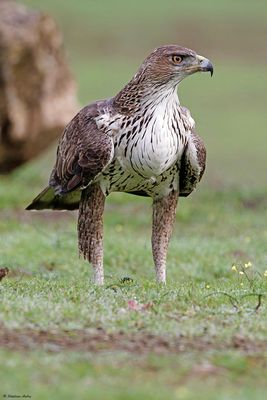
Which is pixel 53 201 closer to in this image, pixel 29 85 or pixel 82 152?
pixel 82 152

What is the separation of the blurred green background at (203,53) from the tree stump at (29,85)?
4.89 m

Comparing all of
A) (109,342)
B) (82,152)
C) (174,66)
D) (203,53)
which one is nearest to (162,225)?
(82,152)

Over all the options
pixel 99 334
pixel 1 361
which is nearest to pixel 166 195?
pixel 99 334

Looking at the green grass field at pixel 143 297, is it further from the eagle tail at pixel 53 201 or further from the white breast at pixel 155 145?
the white breast at pixel 155 145

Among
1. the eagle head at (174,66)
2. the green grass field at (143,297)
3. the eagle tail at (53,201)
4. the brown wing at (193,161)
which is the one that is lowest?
the green grass field at (143,297)

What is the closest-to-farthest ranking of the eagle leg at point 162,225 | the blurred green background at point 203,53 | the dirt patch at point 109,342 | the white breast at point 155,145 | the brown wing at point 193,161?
the dirt patch at point 109,342
the white breast at point 155,145
the brown wing at point 193,161
the eagle leg at point 162,225
the blurred green background at point 203,53

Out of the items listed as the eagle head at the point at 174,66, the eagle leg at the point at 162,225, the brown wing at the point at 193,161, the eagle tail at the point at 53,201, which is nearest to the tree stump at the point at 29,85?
the eagle tail at the point at 53,201

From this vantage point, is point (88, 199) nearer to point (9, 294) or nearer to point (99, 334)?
point (9, 294)

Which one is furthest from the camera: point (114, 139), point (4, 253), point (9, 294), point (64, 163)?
point (4, 253)

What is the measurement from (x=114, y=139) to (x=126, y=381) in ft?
11.2

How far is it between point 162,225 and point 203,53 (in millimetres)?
29862

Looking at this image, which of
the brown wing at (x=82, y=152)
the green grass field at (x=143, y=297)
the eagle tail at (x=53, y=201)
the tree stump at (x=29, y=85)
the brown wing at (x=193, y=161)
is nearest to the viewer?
the green grass field at (x=143, y=297)

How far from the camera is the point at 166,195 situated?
9445 millimetres

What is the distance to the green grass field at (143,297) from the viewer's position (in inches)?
228
